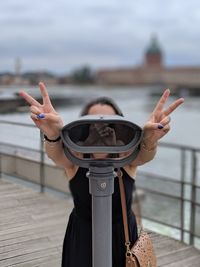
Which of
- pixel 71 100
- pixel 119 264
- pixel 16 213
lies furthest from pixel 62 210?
pixel 71 100

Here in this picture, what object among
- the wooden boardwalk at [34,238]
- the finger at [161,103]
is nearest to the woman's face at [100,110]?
the finger at [161,103]

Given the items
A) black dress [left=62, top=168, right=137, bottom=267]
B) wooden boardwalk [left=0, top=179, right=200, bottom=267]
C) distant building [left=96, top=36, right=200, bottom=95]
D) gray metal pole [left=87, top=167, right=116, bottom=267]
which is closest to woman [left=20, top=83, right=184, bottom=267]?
black dress [left=62, top=168, right=137, bottom=267]

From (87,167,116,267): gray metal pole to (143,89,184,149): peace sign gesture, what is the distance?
17 centimetres

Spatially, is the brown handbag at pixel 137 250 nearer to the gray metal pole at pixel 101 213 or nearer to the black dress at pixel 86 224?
the black dress at pixel 86 224

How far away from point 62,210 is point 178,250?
122 centimetres

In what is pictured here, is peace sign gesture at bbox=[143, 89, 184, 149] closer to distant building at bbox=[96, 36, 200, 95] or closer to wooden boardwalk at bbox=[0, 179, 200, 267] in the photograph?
wooden boardwalk at bbox=[0, 179, 200, 267]

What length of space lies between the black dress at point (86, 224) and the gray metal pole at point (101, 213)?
0.80 feet

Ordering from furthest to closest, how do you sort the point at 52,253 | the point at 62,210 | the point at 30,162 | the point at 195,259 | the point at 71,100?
1. the point at 71,100
2. the point at 30,162
3. the point at 62,210
4. the point at 195,259
5. the point at 52,253

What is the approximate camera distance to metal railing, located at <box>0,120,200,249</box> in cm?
443

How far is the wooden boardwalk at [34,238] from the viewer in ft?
9.97

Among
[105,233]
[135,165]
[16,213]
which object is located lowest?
[16,213]

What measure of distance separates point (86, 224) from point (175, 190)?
6359 millimetres

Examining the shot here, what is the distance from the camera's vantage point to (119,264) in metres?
1.77

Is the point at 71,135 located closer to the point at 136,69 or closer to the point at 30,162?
the point at 30,162
